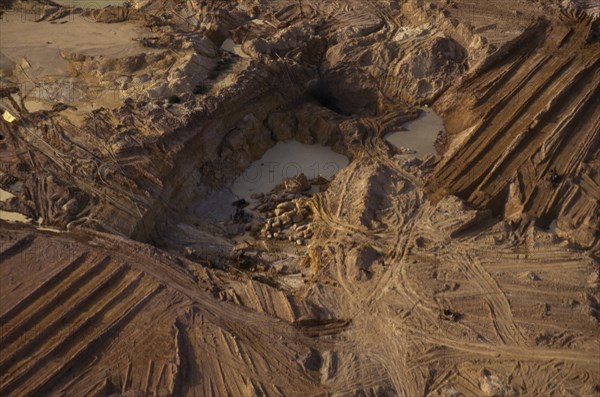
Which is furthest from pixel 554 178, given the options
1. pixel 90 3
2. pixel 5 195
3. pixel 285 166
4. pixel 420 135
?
pixel 90 3

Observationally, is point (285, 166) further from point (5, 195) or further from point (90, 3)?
point (90, 3)

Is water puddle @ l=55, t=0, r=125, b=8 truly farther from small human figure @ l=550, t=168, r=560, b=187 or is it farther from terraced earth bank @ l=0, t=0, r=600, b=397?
small human figure @ l=550, t=168, r=560, b=187

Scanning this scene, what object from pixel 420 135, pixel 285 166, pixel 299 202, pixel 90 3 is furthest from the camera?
pixel 90 3

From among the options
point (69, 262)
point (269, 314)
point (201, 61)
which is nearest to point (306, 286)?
point (269, 314)

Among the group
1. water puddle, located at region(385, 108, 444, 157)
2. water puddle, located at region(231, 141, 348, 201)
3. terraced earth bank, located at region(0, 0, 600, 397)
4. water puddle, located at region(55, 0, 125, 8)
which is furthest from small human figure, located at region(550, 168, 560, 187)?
water puddle, located at region(55, 0, 125, 8)

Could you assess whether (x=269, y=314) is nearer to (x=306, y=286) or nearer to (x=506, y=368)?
(x=306, y=286)

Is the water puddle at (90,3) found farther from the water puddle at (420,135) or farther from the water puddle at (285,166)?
the water puddle at (420,135)

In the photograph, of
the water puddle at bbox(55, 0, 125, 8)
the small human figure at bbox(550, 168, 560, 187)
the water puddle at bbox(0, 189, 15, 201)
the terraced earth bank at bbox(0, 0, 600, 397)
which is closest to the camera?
the terraced earth bank at bbox(0, 0, 600, 397)
